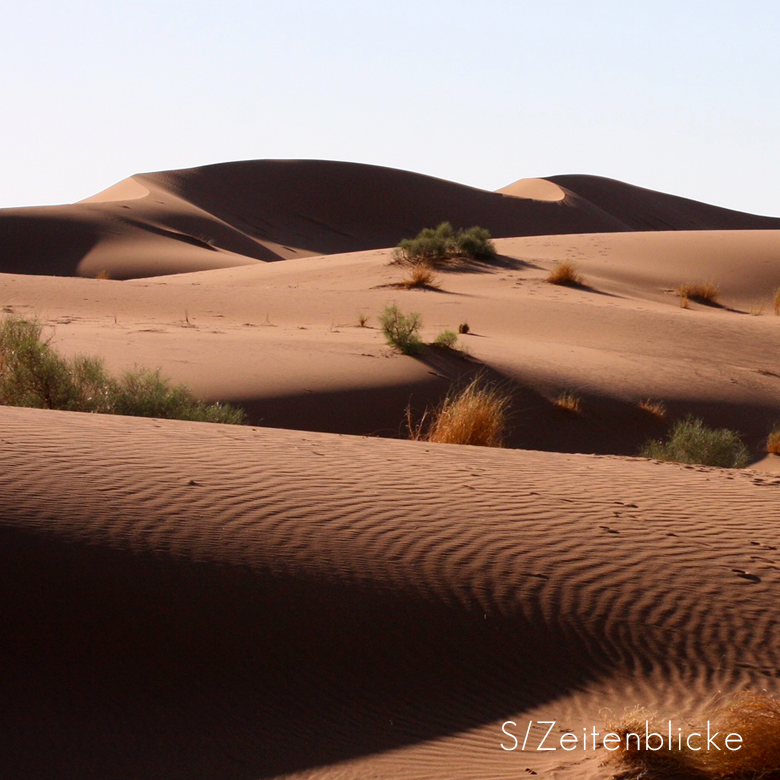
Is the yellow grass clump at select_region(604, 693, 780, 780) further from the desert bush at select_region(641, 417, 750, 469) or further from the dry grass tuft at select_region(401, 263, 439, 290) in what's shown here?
the dry grass tuft at select_region(401, 263, 439, 290)

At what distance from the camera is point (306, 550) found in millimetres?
6078

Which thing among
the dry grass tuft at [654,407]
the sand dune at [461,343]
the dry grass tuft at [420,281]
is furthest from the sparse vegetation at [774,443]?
the dry grass tuft at [420,281]

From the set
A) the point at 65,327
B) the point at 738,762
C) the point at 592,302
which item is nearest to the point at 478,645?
the point at 738,762

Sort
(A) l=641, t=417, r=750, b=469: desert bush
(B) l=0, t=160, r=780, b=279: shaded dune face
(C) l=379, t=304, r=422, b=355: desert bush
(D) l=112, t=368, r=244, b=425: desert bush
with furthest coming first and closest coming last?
(B) l=0, t=160, r=780, b=279: shaded dune face → (C) l=379, t=304, r=422, b=355: desert bush → (A) l=641, t=417, r=750, b=469: desert bush → (D) l=112, t=368, r=244, b=425: desert bush

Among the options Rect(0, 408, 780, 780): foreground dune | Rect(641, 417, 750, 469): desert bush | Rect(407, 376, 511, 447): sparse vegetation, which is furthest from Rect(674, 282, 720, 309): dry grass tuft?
Rect(0, 408, 780, 780): foreground dune

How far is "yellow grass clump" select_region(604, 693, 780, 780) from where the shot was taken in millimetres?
3979

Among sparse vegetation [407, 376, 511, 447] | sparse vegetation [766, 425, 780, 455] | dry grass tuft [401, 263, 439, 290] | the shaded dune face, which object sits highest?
the shaded dune face

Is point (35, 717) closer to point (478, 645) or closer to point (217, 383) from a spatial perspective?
point (478, 645)

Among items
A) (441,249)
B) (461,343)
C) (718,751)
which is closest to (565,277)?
(441,249)

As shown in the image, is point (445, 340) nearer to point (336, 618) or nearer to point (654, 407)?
point (654, 407)

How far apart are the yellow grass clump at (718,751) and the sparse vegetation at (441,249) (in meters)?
26.2

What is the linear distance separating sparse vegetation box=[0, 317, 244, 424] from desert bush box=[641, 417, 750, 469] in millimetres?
5280

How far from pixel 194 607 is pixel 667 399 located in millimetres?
12480

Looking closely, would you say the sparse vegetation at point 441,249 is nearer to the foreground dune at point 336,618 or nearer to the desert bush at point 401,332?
the desert bush at point 401,332
